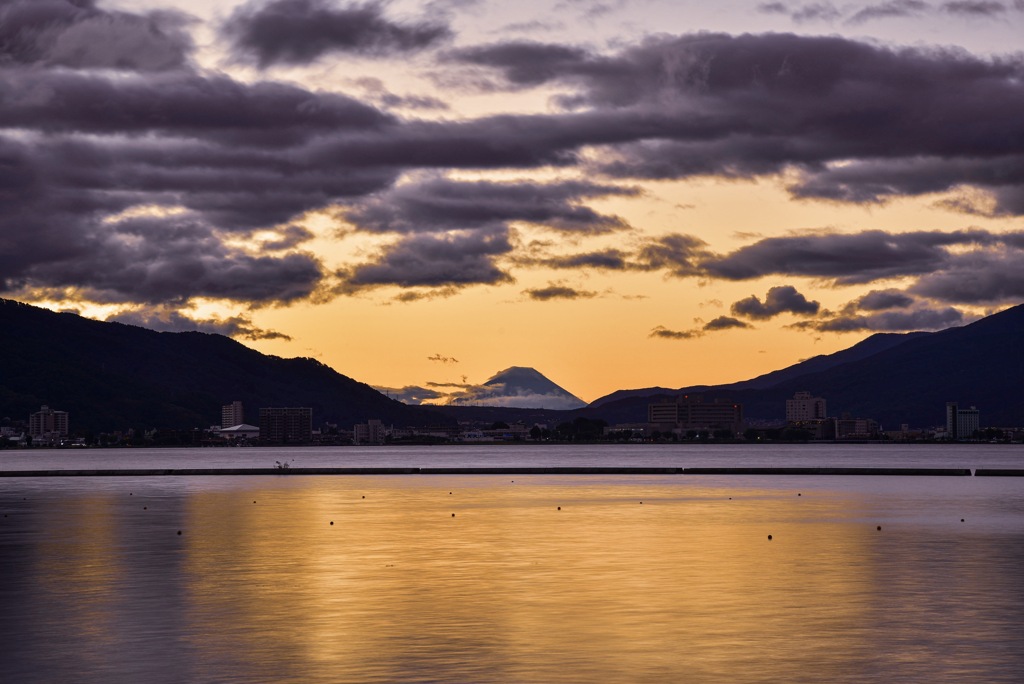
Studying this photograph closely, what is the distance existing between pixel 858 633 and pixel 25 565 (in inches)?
1303

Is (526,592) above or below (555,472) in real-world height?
below

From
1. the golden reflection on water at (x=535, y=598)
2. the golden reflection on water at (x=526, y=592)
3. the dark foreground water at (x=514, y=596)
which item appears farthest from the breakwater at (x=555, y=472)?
the golden reflection on water at (x=535, y=598)

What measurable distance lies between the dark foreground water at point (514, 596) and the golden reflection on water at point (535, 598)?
5.0 inches

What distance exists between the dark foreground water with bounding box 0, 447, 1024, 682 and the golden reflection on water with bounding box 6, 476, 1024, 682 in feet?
0.41

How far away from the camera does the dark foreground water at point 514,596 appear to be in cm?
2759

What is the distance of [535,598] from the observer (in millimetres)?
38969

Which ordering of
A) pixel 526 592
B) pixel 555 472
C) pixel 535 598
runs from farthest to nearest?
pixel 555 472 → pixel 526 592 → pixel 535 598

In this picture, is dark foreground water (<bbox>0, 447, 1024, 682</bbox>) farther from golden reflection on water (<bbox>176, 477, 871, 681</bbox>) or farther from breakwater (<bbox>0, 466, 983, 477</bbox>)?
breakwater (<bbox>0, 466, 983, 477</bbox>)

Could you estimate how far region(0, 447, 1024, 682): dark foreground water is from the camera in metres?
27.6

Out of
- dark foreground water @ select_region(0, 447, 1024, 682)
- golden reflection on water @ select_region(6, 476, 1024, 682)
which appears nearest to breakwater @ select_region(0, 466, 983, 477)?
dark foreground water @ select_region(0, 447, 1024, 682)

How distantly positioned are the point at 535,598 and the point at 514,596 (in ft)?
2.87

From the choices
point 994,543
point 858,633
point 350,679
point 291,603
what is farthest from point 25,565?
point 994,543

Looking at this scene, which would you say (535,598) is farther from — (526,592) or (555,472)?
(555,472)

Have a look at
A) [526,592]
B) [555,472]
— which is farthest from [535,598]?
[555,472]
